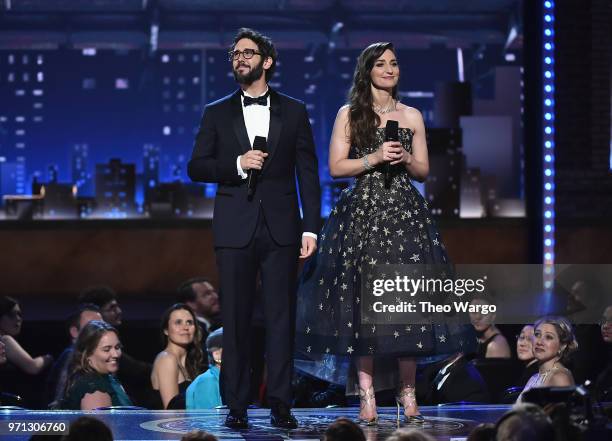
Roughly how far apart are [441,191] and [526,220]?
0.76 m

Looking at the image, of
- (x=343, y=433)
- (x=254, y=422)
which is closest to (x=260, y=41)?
(x=254, y=422)

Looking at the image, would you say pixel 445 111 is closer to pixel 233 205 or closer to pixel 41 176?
pixel 41 176

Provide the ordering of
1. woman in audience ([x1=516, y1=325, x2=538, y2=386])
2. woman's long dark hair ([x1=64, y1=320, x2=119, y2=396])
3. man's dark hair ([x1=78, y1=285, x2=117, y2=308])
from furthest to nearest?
man's dark hair ([x1=78, y1=285, x2=117, y2=308]), woman in audience ([x1=516, y1=325, x2=538, y2=386]), woman's long dark hair ([x1=64, y1=320, x2=119, y2=396])

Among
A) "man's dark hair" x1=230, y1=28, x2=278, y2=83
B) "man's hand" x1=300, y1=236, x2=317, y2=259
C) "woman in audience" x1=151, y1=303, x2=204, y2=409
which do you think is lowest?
"woman in audience" x1=151, y1=303, x2=204, y2=409

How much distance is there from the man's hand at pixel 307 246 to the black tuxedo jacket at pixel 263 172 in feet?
0.11

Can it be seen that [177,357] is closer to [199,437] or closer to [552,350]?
[552,350]

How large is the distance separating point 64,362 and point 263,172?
2289mm

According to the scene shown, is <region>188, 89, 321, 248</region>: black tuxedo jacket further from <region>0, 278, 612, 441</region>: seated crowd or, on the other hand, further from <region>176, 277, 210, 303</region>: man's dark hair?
<region>176, 277, 210, 303</region>: man's dark hair

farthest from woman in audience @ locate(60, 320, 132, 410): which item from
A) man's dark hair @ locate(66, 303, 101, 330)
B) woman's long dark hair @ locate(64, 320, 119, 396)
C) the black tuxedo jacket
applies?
the black tuxedo jacket

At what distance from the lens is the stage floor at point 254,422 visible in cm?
401

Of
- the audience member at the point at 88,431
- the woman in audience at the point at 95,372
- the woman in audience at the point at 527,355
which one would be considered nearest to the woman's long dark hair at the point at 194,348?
the woman in audience at the point at 95,372

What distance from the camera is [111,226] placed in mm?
9484

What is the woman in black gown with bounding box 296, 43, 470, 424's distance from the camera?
4254mm

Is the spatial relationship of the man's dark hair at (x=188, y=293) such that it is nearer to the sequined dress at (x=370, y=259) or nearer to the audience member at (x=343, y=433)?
the sequined dress at (x=370, y=259)
